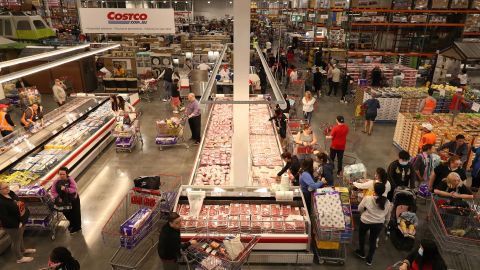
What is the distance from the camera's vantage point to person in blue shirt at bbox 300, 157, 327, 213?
249 inches

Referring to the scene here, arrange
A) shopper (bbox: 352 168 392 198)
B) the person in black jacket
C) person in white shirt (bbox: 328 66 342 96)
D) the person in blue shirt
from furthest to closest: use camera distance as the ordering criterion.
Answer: person in white shirt (bbox: 328 66 342 96)
the person in blue shirt
shopper (bbox: 352 168 392 198)
the person in black jacket

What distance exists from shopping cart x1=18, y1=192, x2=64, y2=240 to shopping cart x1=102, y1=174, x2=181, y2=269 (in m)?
1.08

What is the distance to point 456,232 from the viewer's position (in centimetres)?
591

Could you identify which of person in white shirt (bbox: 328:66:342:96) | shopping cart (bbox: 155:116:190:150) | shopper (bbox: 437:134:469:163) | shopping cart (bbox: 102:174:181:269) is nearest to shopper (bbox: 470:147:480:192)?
shopper (bbox: 437:134:469:163)

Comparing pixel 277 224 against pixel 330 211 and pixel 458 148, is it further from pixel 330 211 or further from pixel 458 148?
pixel 458 148

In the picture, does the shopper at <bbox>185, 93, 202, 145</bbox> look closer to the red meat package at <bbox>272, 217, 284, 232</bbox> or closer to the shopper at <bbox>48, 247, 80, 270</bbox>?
the red meat package at <bbox>272, 217, 284, 232</bbox>

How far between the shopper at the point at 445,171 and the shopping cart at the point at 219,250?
3.98 m

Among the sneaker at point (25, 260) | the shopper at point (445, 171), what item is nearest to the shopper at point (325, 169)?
the shopper at point (445, 171)

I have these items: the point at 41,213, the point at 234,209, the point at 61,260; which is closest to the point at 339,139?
the point at 234,209

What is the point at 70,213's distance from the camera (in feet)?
21.5

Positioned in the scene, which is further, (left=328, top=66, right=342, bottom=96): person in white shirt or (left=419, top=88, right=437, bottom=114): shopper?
(left=328, top=66, right=342, bottom=96): person in white shirt

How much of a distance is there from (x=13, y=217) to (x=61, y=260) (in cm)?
207

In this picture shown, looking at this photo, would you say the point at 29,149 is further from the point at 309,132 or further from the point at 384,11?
the point at 384,11

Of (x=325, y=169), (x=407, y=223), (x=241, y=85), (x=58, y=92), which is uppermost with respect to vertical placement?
(x=241, y=85)
